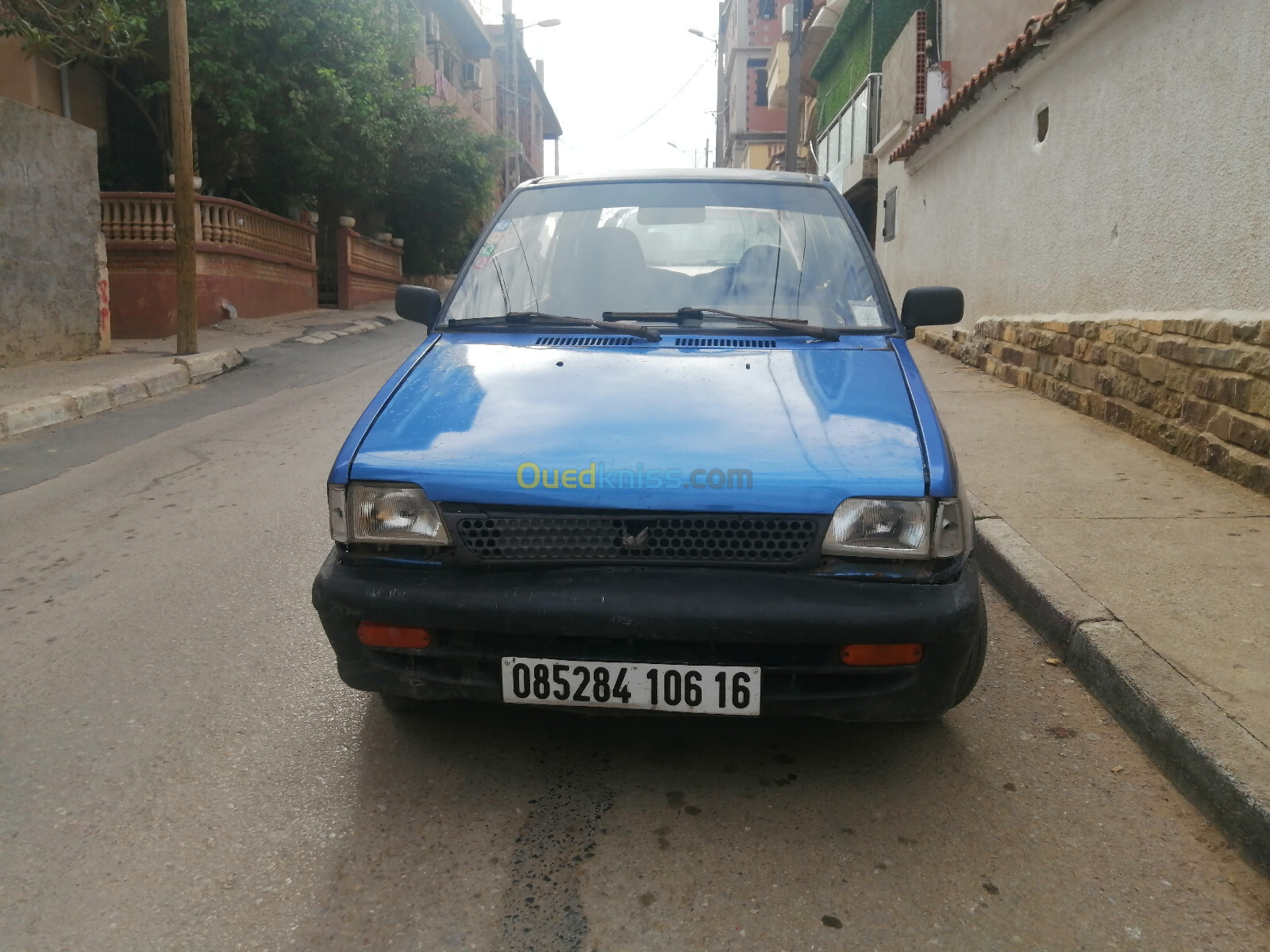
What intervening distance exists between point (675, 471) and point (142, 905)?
1480 millimetres

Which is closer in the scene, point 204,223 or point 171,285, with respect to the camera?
point 171,285

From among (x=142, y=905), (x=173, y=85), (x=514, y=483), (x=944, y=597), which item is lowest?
(x=142, y=905)

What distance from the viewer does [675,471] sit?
257cm

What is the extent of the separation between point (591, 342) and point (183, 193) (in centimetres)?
1005

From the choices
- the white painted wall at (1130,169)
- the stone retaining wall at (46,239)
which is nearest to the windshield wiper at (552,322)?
the white painted wall at (1130,169)

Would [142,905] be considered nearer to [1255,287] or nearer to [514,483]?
[514,483]

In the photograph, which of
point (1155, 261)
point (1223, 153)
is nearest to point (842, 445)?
point (1223, 153)

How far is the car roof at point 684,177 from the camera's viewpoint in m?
4.16

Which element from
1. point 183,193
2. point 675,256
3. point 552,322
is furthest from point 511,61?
point 552,322

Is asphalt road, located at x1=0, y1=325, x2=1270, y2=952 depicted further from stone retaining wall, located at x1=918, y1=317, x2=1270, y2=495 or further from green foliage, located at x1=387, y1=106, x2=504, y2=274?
green foliage, located at x1=387, y1=106, x2=504, y2=274

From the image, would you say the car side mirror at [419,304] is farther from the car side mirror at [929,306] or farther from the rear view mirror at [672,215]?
the car side mirror at [929,306]

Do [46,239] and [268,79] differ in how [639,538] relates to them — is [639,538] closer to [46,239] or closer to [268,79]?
[46,239]

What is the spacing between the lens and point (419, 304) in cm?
399

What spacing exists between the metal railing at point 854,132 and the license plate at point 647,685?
749 inches
